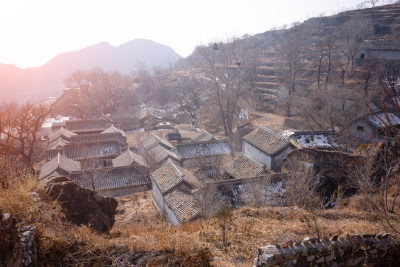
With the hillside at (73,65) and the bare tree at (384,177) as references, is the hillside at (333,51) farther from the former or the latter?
the hillside at (73,65)

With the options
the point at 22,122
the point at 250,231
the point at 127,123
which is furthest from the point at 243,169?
the point at 127,123

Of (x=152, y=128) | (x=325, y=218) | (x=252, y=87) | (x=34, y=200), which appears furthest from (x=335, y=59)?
(x=34, y=200)

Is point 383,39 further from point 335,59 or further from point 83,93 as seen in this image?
point 83,93

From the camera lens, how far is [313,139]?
712 inches

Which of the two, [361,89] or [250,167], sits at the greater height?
[361,89]

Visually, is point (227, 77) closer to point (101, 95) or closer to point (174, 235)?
point (174, 235)

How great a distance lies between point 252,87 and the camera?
41.7 meters

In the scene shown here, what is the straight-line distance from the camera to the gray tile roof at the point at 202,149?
849 inches

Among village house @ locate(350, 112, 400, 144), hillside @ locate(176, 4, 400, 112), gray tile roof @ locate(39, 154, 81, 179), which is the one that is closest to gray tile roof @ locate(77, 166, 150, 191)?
gray tile roof @ locate(39, 154, 81, 179)

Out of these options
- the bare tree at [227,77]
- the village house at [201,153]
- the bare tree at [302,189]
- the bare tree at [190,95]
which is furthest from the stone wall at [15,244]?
the bare tree at [190,95]

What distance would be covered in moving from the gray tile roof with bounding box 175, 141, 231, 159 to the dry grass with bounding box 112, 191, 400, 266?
1196 centimetres

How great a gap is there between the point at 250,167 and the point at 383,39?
40541 mm

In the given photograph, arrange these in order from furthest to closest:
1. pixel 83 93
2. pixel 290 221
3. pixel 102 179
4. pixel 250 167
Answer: pixel 83 93 → pixel 102 179 → pixel 250 167 → pixel 290 221

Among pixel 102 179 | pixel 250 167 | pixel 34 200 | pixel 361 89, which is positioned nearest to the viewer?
pixel 34 200
